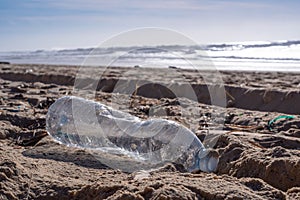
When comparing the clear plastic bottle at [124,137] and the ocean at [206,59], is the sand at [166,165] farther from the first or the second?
the ocean at [206,59]

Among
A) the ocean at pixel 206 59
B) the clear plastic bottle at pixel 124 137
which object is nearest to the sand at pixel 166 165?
the clear plastic bottle at pixel 124 137

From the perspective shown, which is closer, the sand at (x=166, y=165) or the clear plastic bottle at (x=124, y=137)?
the sand at (x=166, y=165)

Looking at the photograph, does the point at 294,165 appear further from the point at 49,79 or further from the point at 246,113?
the point at 49,79

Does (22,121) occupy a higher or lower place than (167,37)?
lower

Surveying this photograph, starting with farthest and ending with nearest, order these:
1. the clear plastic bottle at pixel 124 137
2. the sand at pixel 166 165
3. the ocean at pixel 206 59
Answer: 1. the ocean at pixel 206 59
2. the clear plastic bottle at pixel 124 137
3. the sand at pixel 166 165

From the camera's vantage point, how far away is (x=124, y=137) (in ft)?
13.8

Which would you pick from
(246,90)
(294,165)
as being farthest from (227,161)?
(246,90)

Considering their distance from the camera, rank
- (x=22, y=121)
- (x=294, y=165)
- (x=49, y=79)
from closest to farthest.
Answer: (x=294, y=165) < (x=22, y=121) < (x=49, y=79)

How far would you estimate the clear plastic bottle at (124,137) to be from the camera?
12.0 ft

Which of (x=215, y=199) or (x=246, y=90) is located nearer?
(x=215, y=199)

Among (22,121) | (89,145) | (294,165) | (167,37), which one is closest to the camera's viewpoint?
(294,165)

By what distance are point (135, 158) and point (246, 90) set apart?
493 centimetres

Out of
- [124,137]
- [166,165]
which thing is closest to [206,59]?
[124,137]

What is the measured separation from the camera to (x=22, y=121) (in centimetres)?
521
